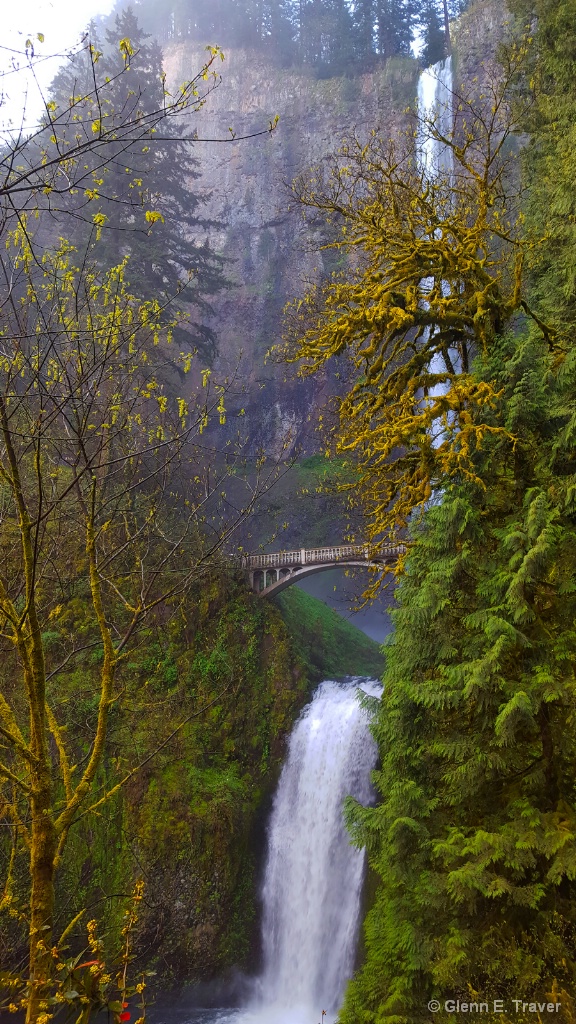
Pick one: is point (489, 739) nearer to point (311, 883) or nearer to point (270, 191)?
point (311, 883)

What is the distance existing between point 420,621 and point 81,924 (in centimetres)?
1034

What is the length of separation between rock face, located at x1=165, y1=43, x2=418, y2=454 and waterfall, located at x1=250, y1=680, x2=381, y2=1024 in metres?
19.5

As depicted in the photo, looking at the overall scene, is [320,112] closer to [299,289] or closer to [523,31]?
[299,289]

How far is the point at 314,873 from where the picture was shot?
13.0 m

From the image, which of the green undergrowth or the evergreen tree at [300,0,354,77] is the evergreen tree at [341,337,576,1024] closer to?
the green undergrowth

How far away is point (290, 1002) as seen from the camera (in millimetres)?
12047

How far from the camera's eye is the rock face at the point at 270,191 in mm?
32588

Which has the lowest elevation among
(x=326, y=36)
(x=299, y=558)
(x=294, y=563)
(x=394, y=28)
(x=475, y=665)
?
(x=475, y=665)

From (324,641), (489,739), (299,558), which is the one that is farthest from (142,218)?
(489,739)

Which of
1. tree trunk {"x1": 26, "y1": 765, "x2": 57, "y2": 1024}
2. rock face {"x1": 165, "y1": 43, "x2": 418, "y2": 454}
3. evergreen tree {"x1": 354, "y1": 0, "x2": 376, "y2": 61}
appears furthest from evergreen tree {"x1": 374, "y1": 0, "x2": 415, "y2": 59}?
tree trunk {"x1": 26, "y1": 765, "x2": 57, "y2": 1024}

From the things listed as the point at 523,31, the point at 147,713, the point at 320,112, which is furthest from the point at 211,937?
the point at 320,112

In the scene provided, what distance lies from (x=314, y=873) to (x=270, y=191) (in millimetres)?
37541

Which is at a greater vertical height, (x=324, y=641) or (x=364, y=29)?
(x=364, y=29)

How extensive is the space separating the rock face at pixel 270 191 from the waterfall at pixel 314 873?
19473 millimetres
